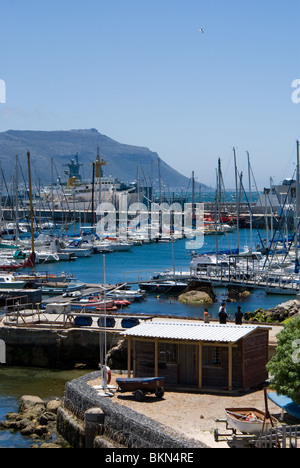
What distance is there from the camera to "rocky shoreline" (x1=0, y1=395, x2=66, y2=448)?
22.3m

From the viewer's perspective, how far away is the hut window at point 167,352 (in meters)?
23.5

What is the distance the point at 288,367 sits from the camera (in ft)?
62.7

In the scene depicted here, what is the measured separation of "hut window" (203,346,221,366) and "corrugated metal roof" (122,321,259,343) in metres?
0.38

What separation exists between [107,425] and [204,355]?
13.4 feet

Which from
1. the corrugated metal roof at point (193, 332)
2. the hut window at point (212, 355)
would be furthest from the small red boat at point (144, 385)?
the hut window at point (212, 355)

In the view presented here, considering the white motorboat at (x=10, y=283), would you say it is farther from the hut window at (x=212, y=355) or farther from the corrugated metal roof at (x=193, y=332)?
the hut window at (x=212, y=355)

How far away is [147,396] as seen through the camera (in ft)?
72.5

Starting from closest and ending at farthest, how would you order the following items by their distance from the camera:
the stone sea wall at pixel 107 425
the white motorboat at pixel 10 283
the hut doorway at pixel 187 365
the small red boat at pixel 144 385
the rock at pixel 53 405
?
the stone sea wall at pixel 107 425 → the small red boat at pixel 144 385 → the hut doorway at pixel 187 365 → the rock at pixel 53 405 → the white motorboat at pixel 10 283

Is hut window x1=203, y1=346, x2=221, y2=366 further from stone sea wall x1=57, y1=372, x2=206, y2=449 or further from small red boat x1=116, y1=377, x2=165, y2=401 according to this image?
stone sea wall x1=57, y1=372, x2=206, y2=449

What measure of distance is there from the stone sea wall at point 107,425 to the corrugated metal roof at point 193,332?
221 cm

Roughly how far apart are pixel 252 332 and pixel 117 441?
5699mm

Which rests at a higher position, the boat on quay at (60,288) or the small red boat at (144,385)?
the small red boat at (144,385)
